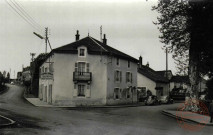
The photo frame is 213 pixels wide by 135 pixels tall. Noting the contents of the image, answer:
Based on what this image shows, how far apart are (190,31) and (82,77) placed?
1673cm

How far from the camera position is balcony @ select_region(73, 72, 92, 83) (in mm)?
35969

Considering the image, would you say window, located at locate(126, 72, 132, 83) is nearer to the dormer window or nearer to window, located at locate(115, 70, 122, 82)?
window, located at locate(115, 70, 122, 82)

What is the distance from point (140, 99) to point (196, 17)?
2549cm

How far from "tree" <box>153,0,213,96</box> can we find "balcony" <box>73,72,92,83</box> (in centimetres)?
1318

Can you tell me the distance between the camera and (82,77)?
3622 cm

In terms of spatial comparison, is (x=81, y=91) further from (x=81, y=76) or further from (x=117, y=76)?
(x=117, y=76)

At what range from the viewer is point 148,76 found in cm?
5381

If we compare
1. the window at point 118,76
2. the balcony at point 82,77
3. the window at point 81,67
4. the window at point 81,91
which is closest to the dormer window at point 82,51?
the window at point 81,67

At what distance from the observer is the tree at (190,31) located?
23172 millimetres

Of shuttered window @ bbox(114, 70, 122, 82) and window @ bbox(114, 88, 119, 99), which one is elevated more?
shuttered window @ bbox(114, 70, 122, 82)

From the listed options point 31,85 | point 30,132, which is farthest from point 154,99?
point 31,85

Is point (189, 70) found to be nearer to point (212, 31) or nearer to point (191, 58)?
point (191, 58)

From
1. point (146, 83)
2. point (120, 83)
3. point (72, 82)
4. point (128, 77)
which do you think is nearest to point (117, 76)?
point (120, 83)

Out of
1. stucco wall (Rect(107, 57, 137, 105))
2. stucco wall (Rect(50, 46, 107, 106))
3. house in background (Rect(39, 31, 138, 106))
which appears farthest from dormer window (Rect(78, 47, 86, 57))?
stucco wall (Rect(107, 57, 137, 105))
